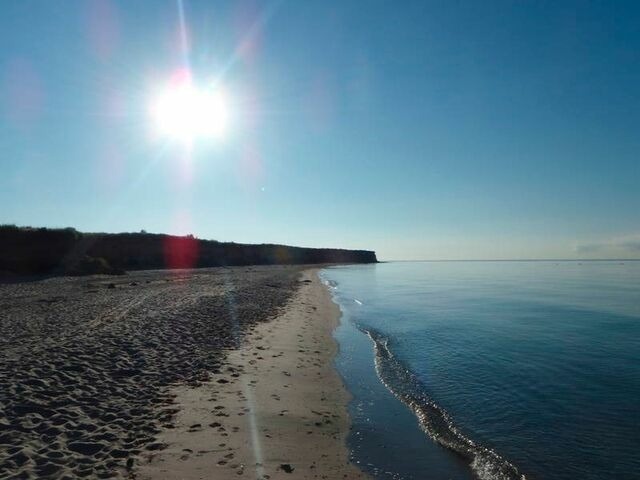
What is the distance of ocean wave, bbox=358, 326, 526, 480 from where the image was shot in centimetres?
727

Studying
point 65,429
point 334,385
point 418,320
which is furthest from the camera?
point 418,320

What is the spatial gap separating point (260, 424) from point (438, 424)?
392 centimetres

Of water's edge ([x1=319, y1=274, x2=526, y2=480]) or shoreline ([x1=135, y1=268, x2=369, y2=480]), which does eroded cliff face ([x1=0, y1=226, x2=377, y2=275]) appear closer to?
shoreline ([x1=135, y1=268, x2=369, y2=480])

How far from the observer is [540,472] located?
23.9ft

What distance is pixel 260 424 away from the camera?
7.97m

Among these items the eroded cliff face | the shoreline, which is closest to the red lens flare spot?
the eroded cliff face

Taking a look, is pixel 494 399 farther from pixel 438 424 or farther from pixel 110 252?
pixel 110 252

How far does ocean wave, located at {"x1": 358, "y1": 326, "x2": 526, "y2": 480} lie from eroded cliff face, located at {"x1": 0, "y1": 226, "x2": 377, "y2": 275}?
126 feet

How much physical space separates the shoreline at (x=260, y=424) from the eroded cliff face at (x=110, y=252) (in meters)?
36.7

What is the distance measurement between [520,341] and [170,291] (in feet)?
70.7

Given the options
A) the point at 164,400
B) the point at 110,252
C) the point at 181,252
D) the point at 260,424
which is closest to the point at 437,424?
the point at 260,424

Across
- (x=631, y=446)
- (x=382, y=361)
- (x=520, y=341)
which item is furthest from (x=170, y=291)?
(x=631, y=446)

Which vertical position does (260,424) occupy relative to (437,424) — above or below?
above

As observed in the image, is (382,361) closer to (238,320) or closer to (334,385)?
(334,385)
